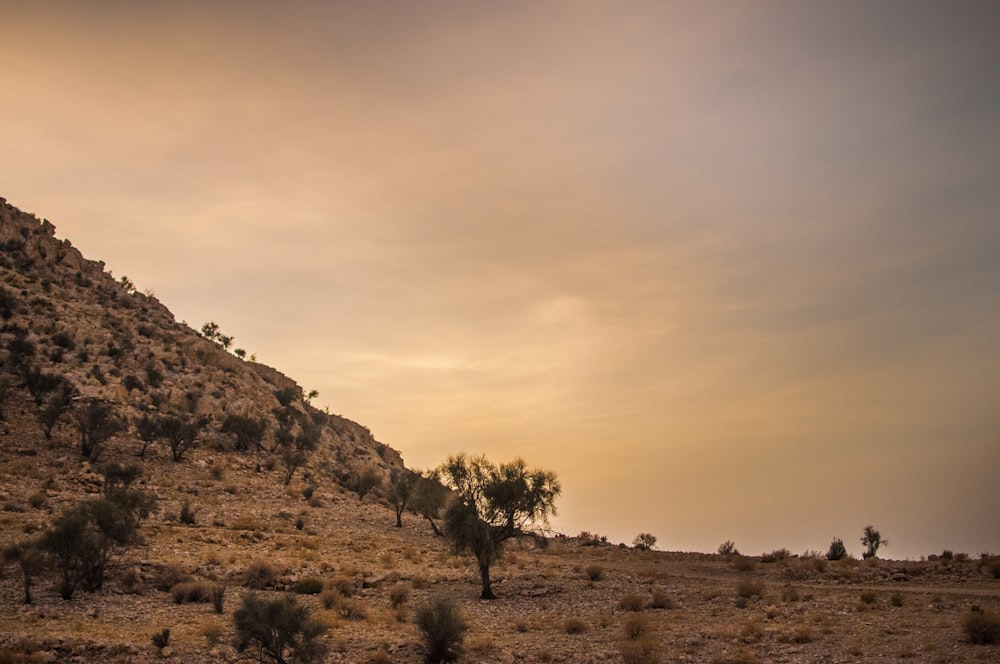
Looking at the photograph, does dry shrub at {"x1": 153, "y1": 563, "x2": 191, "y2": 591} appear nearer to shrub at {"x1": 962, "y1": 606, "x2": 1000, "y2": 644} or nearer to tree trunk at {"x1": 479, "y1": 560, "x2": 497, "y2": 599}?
tree trunk at {"x1": 479, "y1": 560, "x2": 497, "y2": 599}

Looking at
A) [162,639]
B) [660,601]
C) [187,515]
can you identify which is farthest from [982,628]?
[187,515]

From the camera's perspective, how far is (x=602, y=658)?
2453 centimetres

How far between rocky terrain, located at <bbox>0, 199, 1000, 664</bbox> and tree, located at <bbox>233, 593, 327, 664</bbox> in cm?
140

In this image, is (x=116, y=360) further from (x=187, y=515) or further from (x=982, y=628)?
(x=982, y=628)

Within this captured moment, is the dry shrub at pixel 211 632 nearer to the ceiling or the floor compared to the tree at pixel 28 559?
nearer to the floor

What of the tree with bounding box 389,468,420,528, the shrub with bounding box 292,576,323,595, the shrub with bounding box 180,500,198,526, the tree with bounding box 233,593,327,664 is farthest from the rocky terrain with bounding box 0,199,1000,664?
the tree with bounding box 233,593,327,664

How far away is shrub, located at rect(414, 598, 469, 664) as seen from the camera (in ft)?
81.1

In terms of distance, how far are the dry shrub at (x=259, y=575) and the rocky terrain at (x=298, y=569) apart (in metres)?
0.10

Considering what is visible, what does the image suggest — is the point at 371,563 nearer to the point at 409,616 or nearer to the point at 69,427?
the point at 409,616

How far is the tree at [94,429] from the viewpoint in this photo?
5256 centimetres

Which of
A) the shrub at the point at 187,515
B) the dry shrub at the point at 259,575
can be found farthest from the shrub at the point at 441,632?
the shrub at the point at 187,515

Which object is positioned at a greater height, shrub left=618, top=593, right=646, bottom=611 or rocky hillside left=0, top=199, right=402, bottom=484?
rocky hillside left=0, top=199, right=402, bottom=484

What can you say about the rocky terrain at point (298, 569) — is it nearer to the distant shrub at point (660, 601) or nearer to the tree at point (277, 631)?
the distant shrub at point (660, 601)

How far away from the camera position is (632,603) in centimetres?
3206
